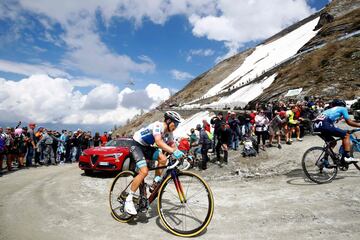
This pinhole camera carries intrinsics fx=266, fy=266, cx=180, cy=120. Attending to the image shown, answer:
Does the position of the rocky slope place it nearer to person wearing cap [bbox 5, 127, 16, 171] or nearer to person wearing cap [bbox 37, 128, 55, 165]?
person wearing cap [bbox 37, 128, 55, 165]

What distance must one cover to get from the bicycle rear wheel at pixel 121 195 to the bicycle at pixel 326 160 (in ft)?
15.6

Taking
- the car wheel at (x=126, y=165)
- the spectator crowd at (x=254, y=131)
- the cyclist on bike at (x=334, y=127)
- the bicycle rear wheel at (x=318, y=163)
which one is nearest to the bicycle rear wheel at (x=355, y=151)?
the cyclist on bike at (x=334, y=127)

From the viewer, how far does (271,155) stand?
36.8ft

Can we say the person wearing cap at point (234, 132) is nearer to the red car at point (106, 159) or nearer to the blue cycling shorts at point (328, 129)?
the red car at point (106, 159)

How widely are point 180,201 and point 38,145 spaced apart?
42.1 feet

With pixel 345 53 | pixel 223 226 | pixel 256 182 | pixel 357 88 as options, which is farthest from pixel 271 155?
pixel 345 53

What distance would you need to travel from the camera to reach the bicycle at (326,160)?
7.18 metres

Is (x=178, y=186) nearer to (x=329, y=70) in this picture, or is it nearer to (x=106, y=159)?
(x=106, y=159)

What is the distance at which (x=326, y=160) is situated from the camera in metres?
7.30

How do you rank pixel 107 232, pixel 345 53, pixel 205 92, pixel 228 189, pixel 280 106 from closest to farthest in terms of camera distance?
pixel 107 232
pixel 228 189
pixel 280 106
pixel 345 53
pixel 205 92

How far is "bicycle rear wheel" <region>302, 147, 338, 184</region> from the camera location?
7.18 meters

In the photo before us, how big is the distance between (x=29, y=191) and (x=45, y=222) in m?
3.54

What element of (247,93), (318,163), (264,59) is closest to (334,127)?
(318,163)

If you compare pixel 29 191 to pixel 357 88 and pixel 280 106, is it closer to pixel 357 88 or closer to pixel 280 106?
pixel 280 106
